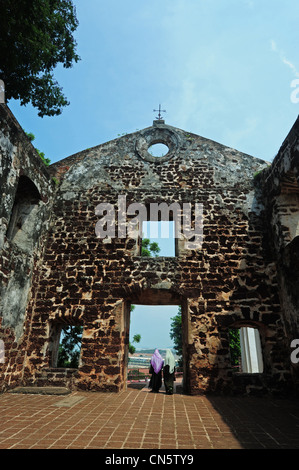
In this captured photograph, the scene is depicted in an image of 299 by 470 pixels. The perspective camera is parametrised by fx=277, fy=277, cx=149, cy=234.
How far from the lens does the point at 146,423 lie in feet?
14.0

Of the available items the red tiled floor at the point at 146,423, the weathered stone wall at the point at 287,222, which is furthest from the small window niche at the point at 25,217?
the weathered stone wall at the point at 287,222

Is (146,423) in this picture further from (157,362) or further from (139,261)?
(139,261)

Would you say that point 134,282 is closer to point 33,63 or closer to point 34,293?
point 34,293

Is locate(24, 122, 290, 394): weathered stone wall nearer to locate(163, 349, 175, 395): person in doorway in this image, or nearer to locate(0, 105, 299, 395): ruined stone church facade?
locate(0, 105, 299, 395): ruined stone church facade

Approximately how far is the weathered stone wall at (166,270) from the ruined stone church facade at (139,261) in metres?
0.03

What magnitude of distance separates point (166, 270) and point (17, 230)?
166 inches

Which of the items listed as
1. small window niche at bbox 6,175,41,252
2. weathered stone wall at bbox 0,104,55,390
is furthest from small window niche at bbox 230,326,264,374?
small window niche at bbox 6,175,41,252

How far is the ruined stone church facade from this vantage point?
21.9ft

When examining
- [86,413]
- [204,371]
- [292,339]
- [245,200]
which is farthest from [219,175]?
[86,413]

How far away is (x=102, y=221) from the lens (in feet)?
27.5

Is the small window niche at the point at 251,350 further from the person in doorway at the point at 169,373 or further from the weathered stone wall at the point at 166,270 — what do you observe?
the person in doorway at the point at 169,373

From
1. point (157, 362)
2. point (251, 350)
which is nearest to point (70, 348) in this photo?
point (157, 362)

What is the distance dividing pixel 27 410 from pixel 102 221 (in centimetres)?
502

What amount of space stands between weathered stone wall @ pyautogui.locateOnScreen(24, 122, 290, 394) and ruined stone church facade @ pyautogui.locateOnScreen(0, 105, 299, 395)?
29mm
